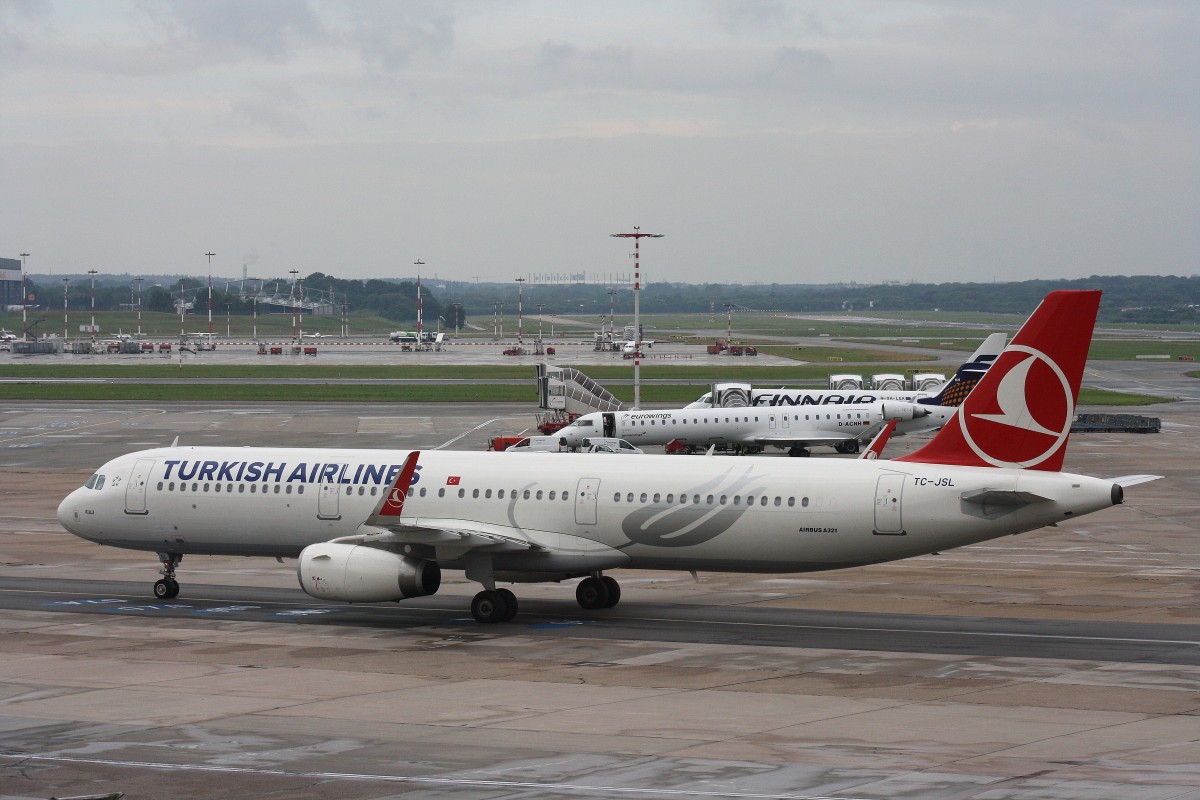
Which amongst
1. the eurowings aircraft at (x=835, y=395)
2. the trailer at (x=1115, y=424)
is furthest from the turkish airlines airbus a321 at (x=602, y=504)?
the trailer at (x=1115, y=424)

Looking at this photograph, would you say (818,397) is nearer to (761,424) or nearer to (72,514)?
(761,424)

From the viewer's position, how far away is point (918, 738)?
21.6 meters

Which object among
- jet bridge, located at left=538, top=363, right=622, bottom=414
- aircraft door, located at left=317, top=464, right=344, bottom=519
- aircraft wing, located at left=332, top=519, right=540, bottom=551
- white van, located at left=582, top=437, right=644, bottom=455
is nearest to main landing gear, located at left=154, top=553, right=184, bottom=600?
aircraft door, located at left=317, top=464, right=344, bottom=519

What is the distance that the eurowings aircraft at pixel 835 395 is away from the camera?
256ft

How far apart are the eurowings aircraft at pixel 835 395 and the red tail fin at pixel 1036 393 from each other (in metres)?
47.0

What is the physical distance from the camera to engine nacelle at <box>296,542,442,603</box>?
3147cm

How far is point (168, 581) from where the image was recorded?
120ft

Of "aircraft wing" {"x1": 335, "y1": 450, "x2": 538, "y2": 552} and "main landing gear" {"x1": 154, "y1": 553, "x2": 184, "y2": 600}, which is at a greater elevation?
"aircraft wing" {"x1": 335, "y1": 450, "x2": 538, "y2": 552}

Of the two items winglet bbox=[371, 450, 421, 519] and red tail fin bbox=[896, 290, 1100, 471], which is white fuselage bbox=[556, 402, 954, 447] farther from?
red tail fin bbox=[896, 290, 1100, 471]

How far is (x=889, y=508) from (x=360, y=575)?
39.1 ft

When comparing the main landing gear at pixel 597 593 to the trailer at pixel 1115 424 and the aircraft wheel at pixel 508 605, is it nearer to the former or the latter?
the aircraft wheel at pixel 508 605

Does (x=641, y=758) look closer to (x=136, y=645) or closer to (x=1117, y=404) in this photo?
(x=136, y=645)

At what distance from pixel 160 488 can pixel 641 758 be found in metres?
19.9

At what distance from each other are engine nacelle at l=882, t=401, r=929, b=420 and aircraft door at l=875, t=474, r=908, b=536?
151 ft
